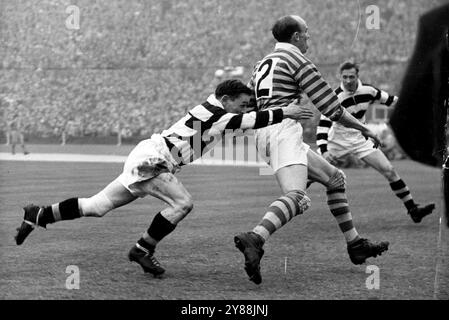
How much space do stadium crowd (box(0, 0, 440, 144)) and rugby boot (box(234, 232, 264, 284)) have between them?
16438 mm

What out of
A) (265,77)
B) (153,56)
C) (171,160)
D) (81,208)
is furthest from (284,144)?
(153,56)

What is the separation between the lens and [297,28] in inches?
172

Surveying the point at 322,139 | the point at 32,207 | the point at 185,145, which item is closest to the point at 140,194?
the point at 185,145

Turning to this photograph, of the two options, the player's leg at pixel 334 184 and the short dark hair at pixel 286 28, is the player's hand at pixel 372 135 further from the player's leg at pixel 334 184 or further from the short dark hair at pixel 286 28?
the short dark hair at pixel 286 28

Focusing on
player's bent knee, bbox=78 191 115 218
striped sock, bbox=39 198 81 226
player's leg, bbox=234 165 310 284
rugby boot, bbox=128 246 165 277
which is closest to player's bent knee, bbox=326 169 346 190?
player's leg, bbox=234 165 310 284

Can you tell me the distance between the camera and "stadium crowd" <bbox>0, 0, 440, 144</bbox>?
20.9m

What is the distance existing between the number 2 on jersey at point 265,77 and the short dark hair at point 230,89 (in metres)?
0.11

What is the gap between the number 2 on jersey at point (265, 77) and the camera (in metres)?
4.33

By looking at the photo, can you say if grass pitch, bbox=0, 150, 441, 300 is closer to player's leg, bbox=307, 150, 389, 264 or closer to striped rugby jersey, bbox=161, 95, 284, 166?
player's leg, bbox=307, 150, 389, 264

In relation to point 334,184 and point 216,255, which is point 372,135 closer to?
point 334,184

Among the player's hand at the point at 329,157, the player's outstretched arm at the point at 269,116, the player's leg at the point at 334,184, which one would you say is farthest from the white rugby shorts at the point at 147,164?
the player's hand at the point at 329,157
